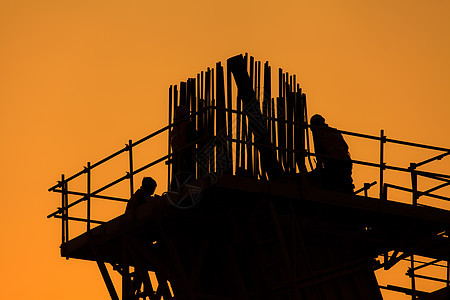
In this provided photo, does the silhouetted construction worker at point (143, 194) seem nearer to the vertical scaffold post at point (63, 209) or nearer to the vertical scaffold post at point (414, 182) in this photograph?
the vertical scaffold post at point (63, 209)

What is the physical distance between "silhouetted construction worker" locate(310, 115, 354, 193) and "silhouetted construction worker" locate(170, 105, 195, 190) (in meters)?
2.63

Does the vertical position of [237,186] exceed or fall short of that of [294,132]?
it falls short

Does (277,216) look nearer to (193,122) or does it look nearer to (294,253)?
(294,253)

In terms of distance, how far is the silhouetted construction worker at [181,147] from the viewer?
26.0 meters

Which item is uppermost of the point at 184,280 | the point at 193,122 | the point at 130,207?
the point at 193,122

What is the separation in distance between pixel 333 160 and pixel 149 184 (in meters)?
3.92

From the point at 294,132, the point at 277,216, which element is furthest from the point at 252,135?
the point at 277,216

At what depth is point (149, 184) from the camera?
87.7ft

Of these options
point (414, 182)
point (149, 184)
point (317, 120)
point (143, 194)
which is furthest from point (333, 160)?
point (143, 194)

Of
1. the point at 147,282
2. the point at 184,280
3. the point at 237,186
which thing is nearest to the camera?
the point at 237,186

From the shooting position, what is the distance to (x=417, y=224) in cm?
2642

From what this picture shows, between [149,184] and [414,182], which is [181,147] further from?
[414,182]

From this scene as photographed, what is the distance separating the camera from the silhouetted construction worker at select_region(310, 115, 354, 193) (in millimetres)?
25797

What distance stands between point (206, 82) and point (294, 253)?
5108mm
